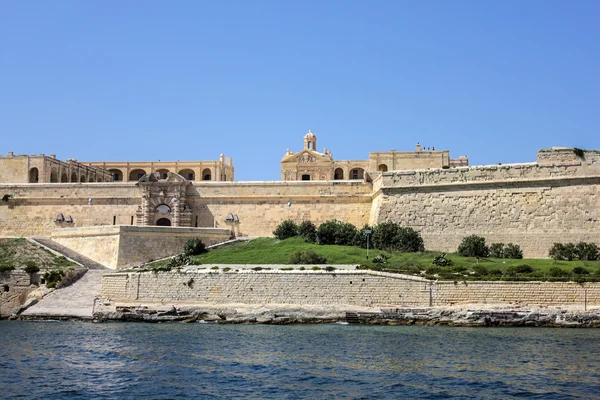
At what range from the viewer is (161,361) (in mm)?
19484

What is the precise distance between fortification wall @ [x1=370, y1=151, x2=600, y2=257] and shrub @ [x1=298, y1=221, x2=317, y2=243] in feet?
10.1

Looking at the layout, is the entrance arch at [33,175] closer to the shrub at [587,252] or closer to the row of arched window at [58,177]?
the row of arched window at [58,177]

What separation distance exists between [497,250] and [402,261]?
4.60 m

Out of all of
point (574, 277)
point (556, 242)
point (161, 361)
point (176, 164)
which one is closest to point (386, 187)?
point (556, 242)

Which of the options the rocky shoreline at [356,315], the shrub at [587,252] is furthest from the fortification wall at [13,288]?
the shrub at [587,252]

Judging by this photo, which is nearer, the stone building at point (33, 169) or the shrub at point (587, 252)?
the shrub at point (587, 252)

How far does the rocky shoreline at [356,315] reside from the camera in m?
25.4

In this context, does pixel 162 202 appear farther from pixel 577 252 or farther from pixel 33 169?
pixel 577 252

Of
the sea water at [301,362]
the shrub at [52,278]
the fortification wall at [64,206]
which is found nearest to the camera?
the sea water at [301,362]

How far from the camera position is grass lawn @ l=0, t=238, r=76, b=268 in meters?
34.0

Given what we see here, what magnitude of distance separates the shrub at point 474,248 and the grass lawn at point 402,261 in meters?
0.54

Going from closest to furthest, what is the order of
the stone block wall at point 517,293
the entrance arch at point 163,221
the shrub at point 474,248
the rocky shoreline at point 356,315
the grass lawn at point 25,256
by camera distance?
the rocky shoreline at point 356,315 < the stone block wall at point 517,293 < the shrub at point 474,248 < the grass lawn at point 25,256 < the entrance arch at point 163,221

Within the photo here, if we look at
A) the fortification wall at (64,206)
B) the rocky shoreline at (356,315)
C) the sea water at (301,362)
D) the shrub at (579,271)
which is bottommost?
the sea water at (301,362)

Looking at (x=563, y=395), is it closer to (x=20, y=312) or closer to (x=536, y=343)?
(x=536, y=343)
